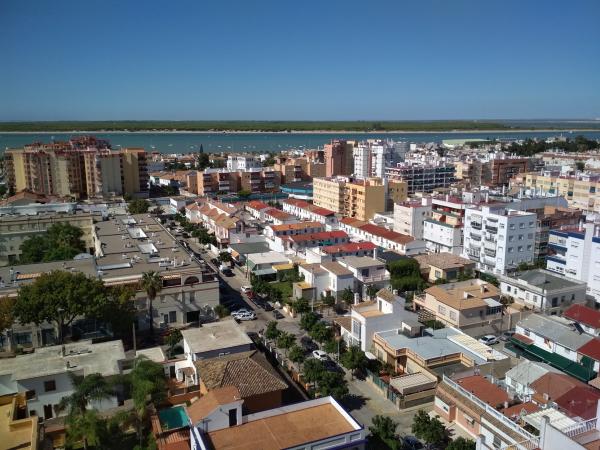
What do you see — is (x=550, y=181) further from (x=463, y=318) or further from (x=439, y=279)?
(x=463, y=318)

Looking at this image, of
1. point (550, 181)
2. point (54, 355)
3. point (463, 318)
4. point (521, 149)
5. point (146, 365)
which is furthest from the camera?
point (521, 149)

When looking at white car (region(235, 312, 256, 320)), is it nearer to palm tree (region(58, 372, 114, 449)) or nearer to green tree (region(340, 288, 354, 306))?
green tree (region(340, 288, 354, 306))

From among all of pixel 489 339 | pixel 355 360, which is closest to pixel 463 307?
pixel 489 339

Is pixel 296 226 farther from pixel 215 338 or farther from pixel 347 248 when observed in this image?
pixel 215 338

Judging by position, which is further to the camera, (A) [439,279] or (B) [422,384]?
(A) [439,279]

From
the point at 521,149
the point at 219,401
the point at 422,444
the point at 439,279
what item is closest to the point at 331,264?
the point at 439,279
